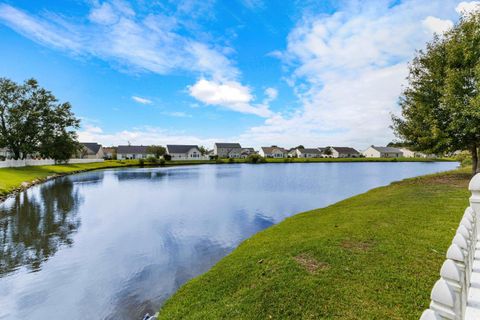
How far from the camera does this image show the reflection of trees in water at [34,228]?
37.1 ft

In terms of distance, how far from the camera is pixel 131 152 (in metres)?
117

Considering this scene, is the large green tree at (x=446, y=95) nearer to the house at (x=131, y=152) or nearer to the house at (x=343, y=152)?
the house at (x=131, y=152)

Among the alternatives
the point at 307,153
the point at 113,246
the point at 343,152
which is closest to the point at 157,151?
the point at 307,153

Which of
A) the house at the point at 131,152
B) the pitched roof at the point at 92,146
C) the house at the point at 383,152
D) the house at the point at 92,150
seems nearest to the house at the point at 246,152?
the house at the point at 131,152

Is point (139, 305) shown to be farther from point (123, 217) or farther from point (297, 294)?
point (123, 217)

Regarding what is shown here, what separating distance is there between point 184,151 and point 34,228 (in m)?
107

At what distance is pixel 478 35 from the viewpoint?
1883 cm

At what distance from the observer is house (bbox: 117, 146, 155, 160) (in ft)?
380

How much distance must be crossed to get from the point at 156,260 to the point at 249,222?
6.77 meters

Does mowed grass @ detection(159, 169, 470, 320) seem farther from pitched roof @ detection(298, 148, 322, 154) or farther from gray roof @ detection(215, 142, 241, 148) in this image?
pitched roof @ detection(298, 148, 322, 154)

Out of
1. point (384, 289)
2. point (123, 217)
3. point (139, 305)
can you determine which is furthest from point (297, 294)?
point (123, 217)

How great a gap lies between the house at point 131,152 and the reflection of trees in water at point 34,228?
94996 millimetres

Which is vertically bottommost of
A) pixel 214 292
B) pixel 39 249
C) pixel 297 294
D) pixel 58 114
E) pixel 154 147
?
pixel 39 249

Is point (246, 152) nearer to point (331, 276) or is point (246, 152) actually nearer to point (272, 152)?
point (272, 152)
